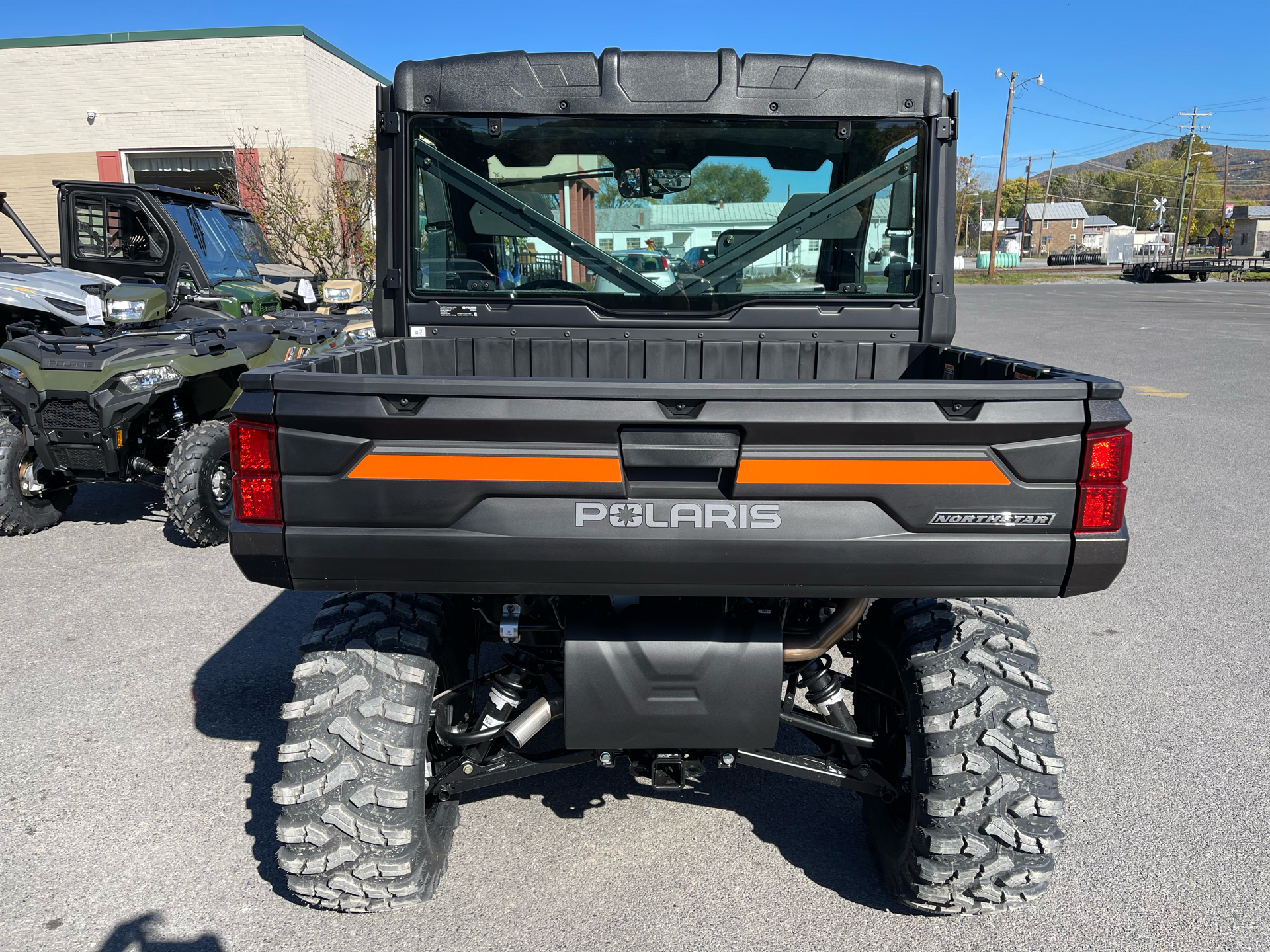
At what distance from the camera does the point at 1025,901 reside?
260 centimetres

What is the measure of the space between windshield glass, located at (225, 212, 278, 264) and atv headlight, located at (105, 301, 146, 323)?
7.22 ft

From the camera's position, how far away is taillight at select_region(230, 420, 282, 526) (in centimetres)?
218

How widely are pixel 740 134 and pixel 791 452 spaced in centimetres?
160

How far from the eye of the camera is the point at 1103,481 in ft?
7.13

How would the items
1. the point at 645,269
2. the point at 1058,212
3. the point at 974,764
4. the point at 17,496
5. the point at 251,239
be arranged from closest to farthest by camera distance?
the point at 974,764, the point at 645,269, the point at 17,496, the point at 251,239, the point at 1058,212

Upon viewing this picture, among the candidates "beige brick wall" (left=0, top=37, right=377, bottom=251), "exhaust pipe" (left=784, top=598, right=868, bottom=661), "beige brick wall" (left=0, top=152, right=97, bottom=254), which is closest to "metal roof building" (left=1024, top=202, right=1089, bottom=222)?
"beige brick wall" (left=0, top=37, right=377, bottom=251)

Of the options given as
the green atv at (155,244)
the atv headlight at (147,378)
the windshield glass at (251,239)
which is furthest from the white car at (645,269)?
the windshield glass at (251,239)

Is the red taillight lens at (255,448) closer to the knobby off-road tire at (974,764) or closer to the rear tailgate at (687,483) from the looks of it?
the rear tailgate at (687,483)

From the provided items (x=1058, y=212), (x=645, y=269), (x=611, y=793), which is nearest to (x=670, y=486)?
(x=645, y=269)

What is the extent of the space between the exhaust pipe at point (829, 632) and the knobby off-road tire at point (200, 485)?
415 centimetres

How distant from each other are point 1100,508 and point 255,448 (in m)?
2.01

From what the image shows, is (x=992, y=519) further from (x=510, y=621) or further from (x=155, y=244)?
(x=155, y=244)


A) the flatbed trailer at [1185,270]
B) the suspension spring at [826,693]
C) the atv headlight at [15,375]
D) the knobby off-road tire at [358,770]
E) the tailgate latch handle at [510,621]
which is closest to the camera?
the knobby off-road tire at [358,770]

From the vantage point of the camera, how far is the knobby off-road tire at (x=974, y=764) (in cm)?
247
